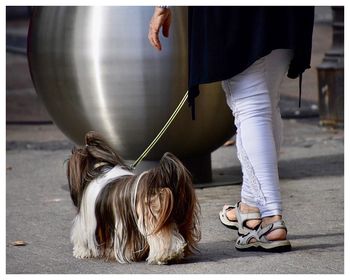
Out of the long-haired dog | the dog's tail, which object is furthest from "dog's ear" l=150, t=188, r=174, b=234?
the dog's tail

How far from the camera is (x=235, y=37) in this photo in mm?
5629

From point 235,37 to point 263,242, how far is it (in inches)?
40.8

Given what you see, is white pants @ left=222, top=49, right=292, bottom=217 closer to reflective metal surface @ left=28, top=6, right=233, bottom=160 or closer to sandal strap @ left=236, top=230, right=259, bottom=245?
sandal strap @ left=236, top=230, right=259, bottom=245

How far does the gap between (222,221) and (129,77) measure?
1236 mm

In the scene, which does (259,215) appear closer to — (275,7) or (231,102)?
(231,102)

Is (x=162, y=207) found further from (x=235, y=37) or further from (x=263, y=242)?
(x=235, y=37)

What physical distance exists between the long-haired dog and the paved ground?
91 millimetres

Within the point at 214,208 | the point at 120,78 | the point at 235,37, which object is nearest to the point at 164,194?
the point at 235,37

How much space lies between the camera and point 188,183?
17.2 feet

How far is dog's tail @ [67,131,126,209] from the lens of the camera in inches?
220

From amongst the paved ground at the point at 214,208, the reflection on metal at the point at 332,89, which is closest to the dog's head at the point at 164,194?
the paved ground at the point at 214,208

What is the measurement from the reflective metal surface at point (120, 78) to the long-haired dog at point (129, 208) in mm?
1290
